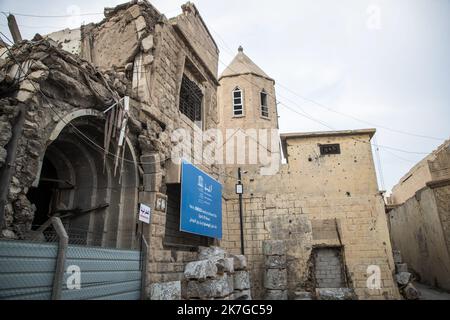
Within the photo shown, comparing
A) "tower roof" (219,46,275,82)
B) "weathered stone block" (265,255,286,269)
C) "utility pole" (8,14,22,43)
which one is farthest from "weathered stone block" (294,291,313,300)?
Answer: "tower roof" (219,46,275,82)

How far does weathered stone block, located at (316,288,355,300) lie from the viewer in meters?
9.02

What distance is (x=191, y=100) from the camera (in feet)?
29.9

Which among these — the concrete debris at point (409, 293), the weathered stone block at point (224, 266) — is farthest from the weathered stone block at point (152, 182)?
the concrete debris at point (409, 293)

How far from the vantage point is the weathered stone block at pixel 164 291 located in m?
5.20

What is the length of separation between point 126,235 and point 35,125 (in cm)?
266

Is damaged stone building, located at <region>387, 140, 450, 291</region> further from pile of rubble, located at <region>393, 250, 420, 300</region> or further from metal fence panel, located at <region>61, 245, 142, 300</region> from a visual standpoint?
metal fence panel, located at <region>61, 245, 142, 300</region>

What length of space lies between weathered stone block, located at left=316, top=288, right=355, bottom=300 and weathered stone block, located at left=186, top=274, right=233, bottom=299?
16.0ft

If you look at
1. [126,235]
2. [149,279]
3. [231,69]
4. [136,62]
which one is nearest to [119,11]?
[136,62]

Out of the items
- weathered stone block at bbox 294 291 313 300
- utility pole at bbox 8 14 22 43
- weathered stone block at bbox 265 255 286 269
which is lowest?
weathered stone block at bbox 294 291 313 300

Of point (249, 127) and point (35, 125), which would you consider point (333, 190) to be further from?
point (35, 125)

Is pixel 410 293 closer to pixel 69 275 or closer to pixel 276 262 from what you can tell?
pixel 276 262

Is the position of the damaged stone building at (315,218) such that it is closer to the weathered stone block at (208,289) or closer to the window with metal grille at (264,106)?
the window with metal grille at (264,106)

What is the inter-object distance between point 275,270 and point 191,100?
6275 millimetres

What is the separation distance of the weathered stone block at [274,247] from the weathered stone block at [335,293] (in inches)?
65.5
